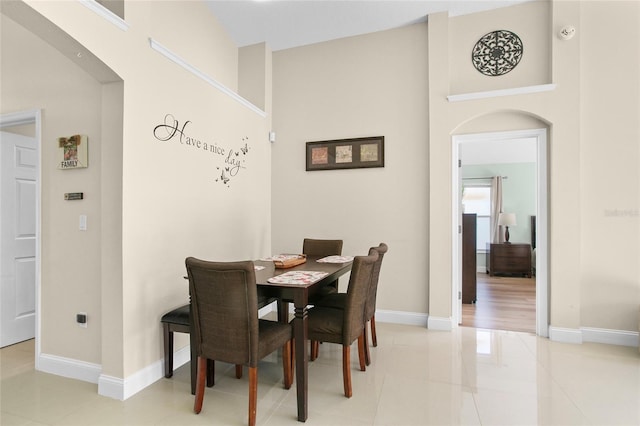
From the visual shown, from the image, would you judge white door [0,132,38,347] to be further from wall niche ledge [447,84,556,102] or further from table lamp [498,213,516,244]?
table lamp [498,213,516,244]

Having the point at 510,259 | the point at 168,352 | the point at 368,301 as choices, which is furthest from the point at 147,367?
the point at 510,259

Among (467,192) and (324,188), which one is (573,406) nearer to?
(324,188)

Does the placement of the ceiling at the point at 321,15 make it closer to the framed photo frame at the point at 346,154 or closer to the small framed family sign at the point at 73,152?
the framed photo frame at the point at 346,154

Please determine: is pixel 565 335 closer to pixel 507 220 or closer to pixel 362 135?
pixel 362 135

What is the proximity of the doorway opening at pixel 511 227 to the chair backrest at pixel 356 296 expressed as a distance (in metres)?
1.70

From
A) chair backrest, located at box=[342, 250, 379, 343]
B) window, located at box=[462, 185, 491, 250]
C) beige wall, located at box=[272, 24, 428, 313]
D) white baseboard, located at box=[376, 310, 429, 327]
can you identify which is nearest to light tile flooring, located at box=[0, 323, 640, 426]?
chair backrest, located at box=[342, 250, 379, 343]

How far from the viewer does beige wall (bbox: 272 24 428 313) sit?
3.72 m

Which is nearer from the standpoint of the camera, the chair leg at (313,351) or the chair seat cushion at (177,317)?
the chair seat cushion at (177,317)

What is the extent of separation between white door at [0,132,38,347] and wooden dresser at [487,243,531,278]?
7.16 m

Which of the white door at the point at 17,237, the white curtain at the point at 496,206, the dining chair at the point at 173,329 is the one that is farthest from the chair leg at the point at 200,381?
the white curtain at the point at 496,206

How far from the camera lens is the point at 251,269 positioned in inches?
70.8

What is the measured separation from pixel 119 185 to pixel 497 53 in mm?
3781

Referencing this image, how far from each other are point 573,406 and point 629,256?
1854mm

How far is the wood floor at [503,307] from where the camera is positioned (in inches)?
146
